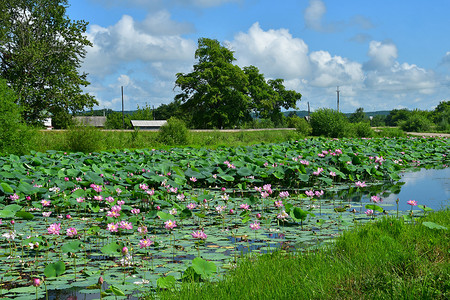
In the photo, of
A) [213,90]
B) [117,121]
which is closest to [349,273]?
[213,90]

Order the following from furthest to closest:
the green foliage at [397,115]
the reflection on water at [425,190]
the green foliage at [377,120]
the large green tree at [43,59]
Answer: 1. the green foliage at [397,115]
2. the green foliage at [377,120]
3. the large green tree at [43,59]
4. the reflection on water at [425,190]

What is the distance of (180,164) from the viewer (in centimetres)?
890

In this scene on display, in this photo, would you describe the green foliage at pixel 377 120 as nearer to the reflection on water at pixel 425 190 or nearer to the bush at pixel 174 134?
the bush at pixel 174 134

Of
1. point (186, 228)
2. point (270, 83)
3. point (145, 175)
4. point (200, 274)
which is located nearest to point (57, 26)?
point (145, 175)

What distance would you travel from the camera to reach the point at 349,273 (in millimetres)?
2916

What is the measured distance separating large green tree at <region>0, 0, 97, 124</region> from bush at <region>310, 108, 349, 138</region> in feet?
54.0

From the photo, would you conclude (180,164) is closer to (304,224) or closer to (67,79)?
(304,224)

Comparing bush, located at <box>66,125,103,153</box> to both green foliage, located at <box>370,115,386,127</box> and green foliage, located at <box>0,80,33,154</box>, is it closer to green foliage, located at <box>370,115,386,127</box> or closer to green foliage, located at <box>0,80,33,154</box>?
green foliage, located at <box>0,80,33,154</box>

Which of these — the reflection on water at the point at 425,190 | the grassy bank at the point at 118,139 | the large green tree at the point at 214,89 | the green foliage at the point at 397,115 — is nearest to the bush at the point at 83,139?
the grassy bank at the point at 118,139

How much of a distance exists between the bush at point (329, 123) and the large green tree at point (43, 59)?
648 inches

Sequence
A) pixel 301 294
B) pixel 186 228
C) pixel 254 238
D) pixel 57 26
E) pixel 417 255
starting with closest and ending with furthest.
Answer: pixel 301 294 < pixel 417 255 < pixel 254 238 < pixel 186 228 < pixel 57 26

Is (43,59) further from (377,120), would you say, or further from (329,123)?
(377,120)

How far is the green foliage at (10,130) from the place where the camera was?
1209cm

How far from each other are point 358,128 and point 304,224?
81.8ft
